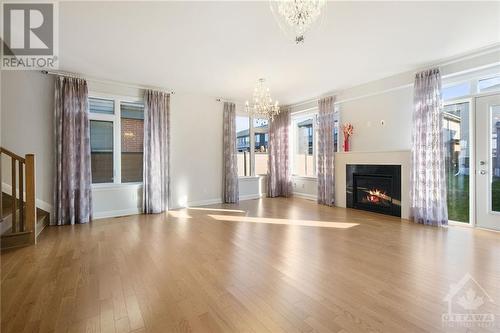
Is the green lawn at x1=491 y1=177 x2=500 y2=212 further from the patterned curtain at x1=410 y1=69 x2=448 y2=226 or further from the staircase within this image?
the staircase

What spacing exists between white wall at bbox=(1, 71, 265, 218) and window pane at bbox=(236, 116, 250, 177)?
37cm

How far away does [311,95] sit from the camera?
6.58 m

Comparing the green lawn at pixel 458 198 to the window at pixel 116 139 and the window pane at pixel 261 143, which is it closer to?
the window pane at pixel 261 143

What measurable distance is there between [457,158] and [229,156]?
4.99m

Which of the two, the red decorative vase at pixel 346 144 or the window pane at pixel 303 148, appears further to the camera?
the window pane at pixel 303 148

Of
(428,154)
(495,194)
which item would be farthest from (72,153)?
(495,194)

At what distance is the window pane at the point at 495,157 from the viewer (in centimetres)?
393

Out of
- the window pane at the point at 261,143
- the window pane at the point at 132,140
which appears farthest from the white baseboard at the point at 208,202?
the window pane at the point at 132,140

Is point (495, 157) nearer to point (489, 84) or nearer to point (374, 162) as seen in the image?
point (489, 84)

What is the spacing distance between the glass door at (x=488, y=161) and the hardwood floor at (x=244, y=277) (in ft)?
1.28

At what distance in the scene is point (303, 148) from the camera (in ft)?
25.5

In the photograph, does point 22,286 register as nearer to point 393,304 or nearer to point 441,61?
point 393,304

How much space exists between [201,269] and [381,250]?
7.76 feet

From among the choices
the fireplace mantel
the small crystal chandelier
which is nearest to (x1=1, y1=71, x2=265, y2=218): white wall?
the small crystal chandelier
